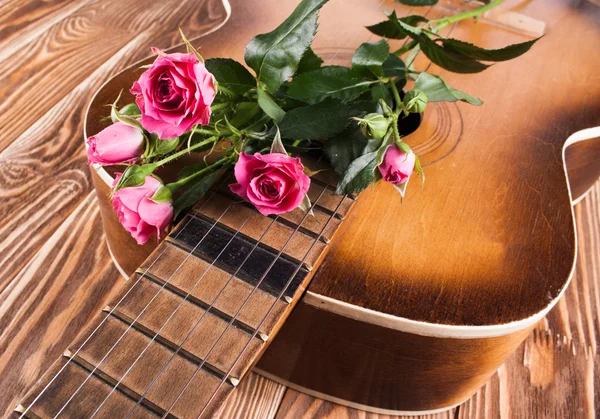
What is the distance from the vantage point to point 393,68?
722mm

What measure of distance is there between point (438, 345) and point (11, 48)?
3.65ft

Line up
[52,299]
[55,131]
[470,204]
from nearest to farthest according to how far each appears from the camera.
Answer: [470,204], [52,299], [55,131]

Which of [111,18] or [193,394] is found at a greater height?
[193,394]

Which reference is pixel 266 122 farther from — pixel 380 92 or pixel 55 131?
pixel 55 131

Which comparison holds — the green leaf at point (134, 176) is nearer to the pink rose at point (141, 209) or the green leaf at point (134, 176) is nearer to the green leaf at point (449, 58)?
the pink rose at point (141, 209)

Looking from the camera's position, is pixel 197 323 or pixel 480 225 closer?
pixel 197 323

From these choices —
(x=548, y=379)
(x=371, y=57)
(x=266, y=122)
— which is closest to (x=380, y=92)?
(x=371, y=57)

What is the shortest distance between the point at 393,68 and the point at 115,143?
0.39 meters

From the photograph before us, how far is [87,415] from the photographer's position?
0.43 metres

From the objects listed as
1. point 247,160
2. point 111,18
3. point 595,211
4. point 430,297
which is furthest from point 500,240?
point 111,18

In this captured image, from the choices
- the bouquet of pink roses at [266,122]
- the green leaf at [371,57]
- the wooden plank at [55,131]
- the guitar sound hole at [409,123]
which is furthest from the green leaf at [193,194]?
the wooden plank at [55,131]

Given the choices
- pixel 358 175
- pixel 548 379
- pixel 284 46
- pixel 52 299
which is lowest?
pixel 548 379

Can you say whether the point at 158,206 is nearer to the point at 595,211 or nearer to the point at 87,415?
the point at 87,415

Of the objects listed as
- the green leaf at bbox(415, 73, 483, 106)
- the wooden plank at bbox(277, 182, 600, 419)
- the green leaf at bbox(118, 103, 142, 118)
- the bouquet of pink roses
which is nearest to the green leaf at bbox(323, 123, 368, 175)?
the bouquet of pink roses
